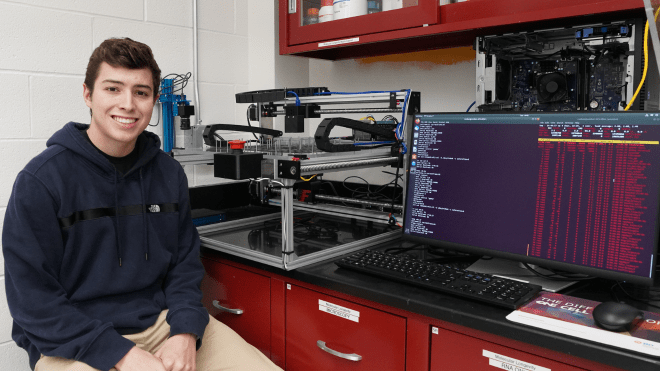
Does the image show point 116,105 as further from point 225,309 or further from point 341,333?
point 341,333

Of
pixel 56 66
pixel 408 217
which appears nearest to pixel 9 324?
pixel 56 66

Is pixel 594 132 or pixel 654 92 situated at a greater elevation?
pixel 654 92

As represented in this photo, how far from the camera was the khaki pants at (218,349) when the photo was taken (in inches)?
49.4

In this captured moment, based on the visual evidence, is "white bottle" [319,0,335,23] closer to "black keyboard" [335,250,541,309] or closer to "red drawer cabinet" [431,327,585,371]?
"black keyboard" [335,250,541,309]

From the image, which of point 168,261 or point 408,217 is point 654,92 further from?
point 168,261

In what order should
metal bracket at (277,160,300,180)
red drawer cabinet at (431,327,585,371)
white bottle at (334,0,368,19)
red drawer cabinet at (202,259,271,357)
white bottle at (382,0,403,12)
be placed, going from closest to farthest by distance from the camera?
red drawer cabinet at (431,327,585,371)
metal bracket at (277,160,300,180)
red drawer cabinet at (202,259,271,357)
white bottle at (382,0,403,12)
white bottle at (334,0,368,19)

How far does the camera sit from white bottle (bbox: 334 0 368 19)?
→ 1704 mm

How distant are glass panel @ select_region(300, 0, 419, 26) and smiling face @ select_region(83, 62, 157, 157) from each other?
771 mm

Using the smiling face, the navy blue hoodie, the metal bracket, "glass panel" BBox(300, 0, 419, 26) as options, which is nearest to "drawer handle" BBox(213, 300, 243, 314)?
the navy blue hoodie

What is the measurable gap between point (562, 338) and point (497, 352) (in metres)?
0.14

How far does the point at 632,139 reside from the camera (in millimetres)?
986

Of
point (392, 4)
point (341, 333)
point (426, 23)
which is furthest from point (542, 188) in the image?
point (392, 4)

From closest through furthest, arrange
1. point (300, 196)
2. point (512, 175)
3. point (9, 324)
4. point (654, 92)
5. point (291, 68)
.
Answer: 1. point (512, 175)
2. point (654, 92)
3. point (9, 324)
4. point (300, 196)
5. point (291, 68)

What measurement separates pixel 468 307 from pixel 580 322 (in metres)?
0.20
